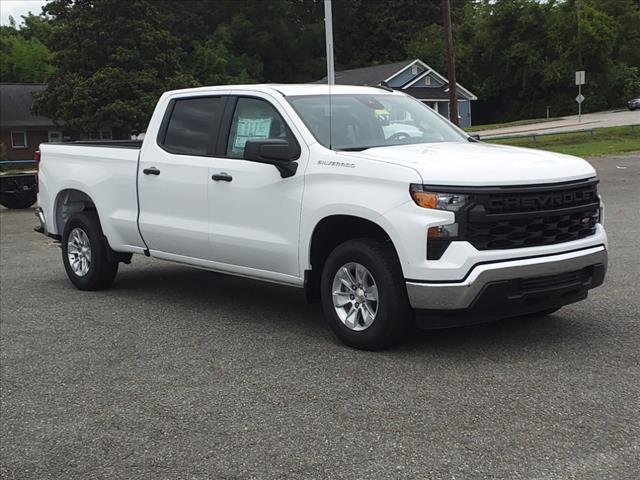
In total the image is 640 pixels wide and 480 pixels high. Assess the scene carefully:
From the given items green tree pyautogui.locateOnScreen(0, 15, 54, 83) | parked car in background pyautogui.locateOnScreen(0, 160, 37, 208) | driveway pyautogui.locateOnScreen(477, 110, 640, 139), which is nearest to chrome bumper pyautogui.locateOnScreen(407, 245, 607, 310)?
parked car in background pyautogui.locateOnScreen(0, 160, 37, 208)

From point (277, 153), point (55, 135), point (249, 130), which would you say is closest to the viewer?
point (277, 153)

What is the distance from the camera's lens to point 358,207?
5.65 m

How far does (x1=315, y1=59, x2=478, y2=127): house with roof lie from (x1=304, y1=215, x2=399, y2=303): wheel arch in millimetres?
58230

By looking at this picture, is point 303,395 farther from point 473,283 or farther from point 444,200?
point 444,200

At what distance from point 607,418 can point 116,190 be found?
5265 mm

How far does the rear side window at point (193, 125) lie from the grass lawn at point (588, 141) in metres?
23.9

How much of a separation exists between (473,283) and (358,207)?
992 mm

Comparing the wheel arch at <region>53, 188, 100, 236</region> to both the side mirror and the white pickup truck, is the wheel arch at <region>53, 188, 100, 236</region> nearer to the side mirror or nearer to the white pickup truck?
the white pickup truck

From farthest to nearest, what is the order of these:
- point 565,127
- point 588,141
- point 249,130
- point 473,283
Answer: point 565,127 < point 588,141 < point 249,130 < point 473,283

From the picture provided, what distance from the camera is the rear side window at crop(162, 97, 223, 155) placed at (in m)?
7.06

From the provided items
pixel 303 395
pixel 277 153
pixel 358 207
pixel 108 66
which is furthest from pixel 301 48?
pixel 303 395

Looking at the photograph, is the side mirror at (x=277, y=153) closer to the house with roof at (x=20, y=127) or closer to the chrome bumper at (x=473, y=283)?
the chrome bumper at (x=473, y=283)

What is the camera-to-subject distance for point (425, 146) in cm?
634

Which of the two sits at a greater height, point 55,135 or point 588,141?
point 55,135
